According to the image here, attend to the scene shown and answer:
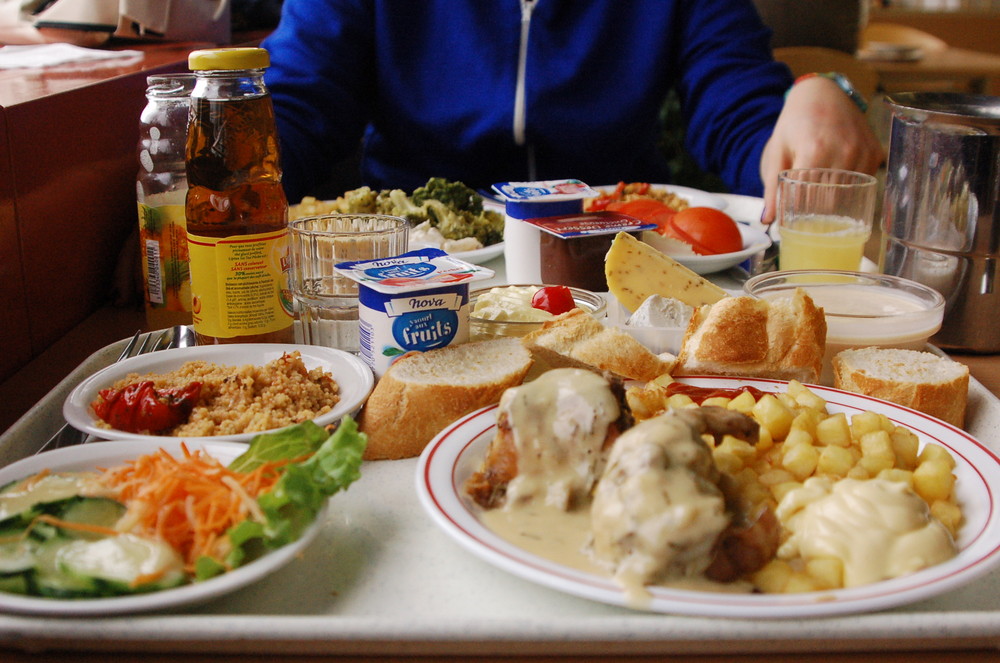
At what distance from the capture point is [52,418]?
1.55 m

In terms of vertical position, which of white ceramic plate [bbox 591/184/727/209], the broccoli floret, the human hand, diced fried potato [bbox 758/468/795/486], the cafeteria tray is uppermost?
the human hand

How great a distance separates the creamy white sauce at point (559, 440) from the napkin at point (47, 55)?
2.21 metres

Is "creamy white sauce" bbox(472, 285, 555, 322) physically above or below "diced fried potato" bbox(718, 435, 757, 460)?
above

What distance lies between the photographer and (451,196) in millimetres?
2676

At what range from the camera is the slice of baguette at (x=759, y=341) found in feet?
5.40

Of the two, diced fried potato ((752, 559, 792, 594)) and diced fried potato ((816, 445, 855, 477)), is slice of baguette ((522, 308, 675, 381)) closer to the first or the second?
diced fried potato ((816, 445, 855, 477))

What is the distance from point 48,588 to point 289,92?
9.35ft

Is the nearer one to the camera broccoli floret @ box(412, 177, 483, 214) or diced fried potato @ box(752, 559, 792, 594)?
diced fried potato @ box(752, 559, 792, 594)

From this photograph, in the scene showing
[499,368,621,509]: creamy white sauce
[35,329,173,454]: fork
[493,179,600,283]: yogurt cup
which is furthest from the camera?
[493,179,600,283]: yogurt cup

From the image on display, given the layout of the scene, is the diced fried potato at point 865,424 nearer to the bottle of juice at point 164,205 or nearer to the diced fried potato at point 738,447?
the diced fried potato at point 738,447

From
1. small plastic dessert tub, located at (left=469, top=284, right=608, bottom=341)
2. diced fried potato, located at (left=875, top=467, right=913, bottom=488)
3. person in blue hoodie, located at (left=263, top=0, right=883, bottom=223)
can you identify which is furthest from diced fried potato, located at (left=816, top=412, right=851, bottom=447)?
person in blue hoodie, located at (left=263, top=0, right=883, bottom=223)

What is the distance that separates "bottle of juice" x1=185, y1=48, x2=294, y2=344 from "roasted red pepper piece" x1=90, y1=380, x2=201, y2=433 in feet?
0.84

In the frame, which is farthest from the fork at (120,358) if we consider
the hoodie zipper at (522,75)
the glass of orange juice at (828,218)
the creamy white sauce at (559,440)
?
the hoodie zipper at (522,75)

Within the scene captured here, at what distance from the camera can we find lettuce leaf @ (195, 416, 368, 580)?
1020 mm
